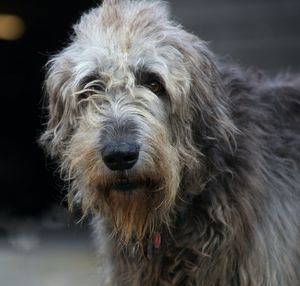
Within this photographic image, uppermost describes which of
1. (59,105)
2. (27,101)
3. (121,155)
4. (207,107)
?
(207,107)

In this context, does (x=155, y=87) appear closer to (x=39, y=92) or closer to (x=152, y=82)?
(x=152, y=82)

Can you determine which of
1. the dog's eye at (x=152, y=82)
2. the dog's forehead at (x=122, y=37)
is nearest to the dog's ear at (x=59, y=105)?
the dog's forehead at (x=122, y=37)

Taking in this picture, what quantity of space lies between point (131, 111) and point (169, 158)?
291 mm

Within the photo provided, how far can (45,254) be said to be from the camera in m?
10.2

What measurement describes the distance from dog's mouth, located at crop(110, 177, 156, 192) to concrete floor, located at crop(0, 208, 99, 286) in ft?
11.1

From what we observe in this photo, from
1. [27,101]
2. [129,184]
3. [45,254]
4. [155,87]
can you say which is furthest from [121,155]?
[27,101]

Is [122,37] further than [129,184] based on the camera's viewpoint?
Yes

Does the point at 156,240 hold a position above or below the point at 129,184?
below

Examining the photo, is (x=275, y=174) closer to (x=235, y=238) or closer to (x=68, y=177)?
(x=235, y=238)

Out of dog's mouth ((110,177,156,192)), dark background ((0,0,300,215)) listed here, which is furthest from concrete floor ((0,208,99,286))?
dog's mouth ((110,177,156,192))

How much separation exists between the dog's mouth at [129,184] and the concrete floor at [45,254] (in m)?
3.38

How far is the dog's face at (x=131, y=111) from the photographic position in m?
3.97

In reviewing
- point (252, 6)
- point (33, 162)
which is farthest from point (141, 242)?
point (33, 162)

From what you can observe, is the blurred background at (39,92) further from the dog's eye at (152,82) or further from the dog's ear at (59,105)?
the dog's eye at (152,82)
